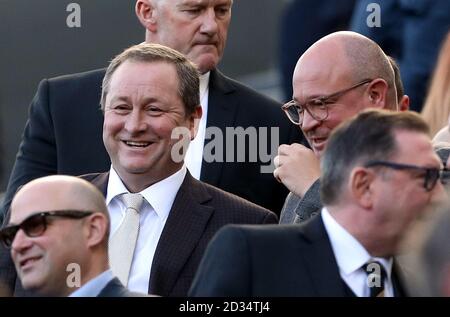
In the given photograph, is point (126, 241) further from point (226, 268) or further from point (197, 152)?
point (226, 268)

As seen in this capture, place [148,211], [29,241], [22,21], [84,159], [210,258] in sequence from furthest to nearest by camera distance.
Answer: [22,21]
[84,159]
[148,211]
[29,241]
[210,258]

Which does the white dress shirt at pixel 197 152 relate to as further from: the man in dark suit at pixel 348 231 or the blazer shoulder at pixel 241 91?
the man in dark suit at pixel 348 231

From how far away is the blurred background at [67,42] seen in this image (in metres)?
9.23

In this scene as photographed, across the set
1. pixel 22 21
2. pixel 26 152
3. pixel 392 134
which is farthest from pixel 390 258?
pixel 22 21

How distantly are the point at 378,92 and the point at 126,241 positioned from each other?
1.11 metres

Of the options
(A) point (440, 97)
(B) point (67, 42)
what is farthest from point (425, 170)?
(B) point (67, 42)

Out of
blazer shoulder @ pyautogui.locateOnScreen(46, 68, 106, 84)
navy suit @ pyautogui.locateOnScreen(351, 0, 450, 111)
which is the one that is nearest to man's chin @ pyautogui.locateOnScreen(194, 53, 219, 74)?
blazer shoulder @ pyautogui.locateOnScreen(46, 68, 106, 84)

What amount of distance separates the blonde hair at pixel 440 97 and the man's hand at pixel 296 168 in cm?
118

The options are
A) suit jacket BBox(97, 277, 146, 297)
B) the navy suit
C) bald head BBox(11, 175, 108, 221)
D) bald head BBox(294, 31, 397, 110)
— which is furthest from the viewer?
the navy suit

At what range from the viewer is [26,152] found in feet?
21.8

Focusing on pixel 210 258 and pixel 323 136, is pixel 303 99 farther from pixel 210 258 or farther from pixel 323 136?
pixel 210 258

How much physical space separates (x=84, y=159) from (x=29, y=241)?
4.68 feet

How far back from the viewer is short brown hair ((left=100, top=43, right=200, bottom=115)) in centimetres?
611

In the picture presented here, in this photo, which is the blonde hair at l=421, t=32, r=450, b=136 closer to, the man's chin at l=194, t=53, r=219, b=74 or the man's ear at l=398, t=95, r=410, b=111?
the man's ear at l=398, t=95, r=410, b=111
